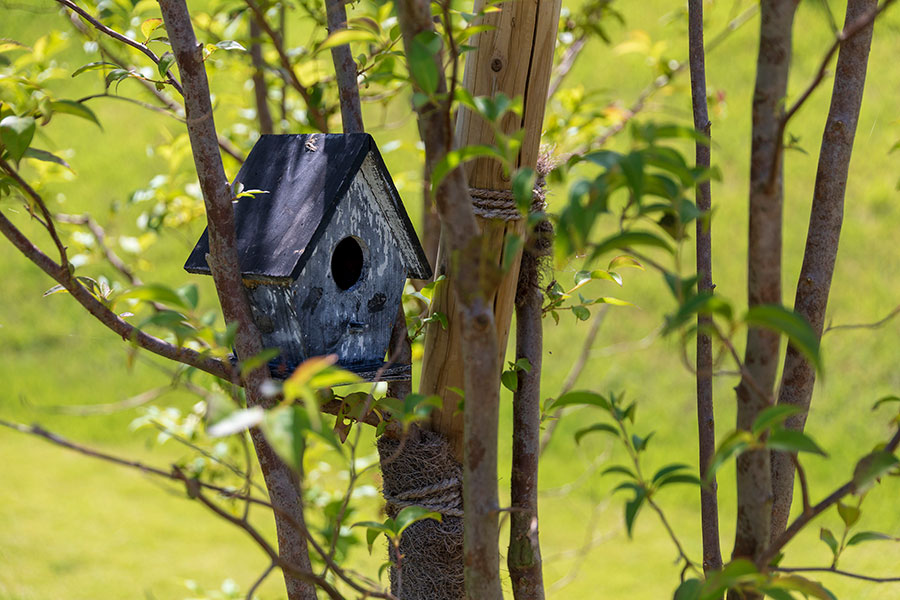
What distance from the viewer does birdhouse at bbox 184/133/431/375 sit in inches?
35.8

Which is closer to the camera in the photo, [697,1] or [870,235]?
[697,1]

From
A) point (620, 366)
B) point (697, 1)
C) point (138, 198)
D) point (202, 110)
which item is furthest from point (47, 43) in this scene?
point (620, 366)

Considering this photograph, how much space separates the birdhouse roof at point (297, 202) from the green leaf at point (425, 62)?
35 centimetres

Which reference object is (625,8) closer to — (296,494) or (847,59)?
(847,59)

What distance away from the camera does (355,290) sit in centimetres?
98

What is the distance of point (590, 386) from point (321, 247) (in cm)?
262

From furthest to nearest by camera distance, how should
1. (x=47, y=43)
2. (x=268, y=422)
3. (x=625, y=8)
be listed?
(x=625, y=8) < (x=47, y=43) < (x=268, y=422)

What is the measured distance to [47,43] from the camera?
1284mm

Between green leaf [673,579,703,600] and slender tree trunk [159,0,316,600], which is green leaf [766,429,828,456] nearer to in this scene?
green leaf [673,579,703,600]

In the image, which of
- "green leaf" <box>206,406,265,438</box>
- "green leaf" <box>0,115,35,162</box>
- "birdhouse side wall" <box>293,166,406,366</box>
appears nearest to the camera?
"green leaf" <box>206,406,265,438</box>

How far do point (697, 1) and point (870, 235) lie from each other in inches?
125

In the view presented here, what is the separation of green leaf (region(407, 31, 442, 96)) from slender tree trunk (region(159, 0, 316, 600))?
0.32 meters

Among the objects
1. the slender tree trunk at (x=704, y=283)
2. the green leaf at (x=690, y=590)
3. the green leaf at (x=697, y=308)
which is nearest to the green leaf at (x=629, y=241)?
the green leaf at (x=697, y=308)

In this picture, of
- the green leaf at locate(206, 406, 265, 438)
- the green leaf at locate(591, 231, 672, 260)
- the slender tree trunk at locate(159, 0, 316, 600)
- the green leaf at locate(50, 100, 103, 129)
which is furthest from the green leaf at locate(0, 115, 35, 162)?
the green leaf at locate(591, 231, 672, 260)
